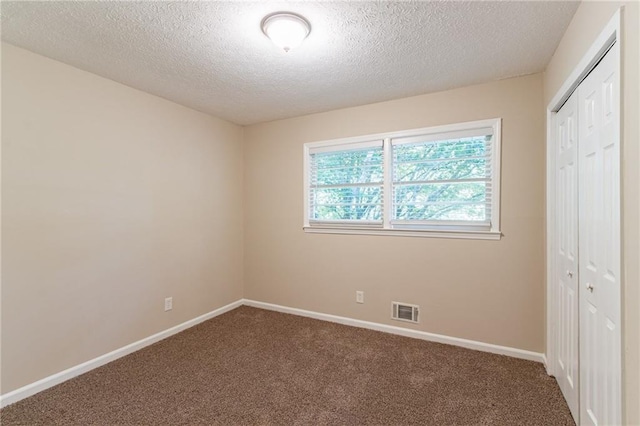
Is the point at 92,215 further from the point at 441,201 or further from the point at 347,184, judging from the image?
the point at 441,201

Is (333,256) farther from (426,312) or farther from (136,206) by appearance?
(136,206)

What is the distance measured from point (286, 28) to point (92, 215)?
7.10ft

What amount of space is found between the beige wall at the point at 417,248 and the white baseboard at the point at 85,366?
3.58 ft

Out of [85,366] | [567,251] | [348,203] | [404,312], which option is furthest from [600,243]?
[85,366]

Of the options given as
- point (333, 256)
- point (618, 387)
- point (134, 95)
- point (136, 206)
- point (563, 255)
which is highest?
point (134, 95)

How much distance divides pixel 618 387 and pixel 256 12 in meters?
2.50

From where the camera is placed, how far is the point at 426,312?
297 cm

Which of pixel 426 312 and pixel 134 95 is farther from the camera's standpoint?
pixel 426 312

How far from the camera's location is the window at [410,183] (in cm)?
275

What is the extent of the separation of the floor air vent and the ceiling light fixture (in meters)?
2.57

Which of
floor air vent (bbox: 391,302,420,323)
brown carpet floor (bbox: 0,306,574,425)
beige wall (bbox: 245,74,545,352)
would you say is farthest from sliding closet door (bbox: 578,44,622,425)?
floor air vent (bbox: 391,302,420,323)

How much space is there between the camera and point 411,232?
3.02 meters

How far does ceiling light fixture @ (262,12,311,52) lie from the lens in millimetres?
1734

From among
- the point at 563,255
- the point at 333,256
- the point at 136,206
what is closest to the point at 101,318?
the point at 136,206
